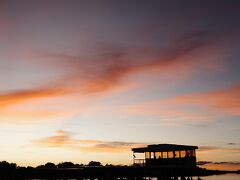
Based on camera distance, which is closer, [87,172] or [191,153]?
[87,172]

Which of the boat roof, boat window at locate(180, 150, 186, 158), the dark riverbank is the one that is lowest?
the dark riverbank

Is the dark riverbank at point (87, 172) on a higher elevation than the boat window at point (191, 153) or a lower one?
lower

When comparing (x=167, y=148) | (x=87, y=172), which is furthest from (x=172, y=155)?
(x=87, y=172)

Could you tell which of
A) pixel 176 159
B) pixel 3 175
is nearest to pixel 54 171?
pixel 3 175

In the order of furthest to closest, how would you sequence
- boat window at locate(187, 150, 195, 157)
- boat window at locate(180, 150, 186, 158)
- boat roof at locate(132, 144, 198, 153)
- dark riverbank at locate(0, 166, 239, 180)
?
boat window at locate(187, 150, 195, 157), boat window at locate(180, 150, 186, 158), boat roof at locate(132, 144, 198, 153), dark riverbank at locate(0, 166, 239, 180)

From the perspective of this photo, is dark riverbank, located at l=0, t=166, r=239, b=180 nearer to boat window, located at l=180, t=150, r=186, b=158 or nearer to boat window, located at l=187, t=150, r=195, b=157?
boat window, located at l=180, t=150, r=186, b=158

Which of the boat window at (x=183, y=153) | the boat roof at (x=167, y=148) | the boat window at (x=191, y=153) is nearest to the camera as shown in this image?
the boat roof at (x=167, y=148)

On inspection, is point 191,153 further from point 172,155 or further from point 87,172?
point 87,172

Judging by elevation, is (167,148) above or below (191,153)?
above

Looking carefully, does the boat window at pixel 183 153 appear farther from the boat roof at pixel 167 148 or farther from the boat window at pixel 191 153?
the boat window at pixel 191 153

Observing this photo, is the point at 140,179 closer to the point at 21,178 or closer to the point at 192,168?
the point at 192,168

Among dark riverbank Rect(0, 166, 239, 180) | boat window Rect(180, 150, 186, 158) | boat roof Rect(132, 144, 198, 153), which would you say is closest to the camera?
dark riverbank Rect(0, 166, 239, 180)

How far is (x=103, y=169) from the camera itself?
173 ft

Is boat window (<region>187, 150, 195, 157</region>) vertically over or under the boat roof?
under
